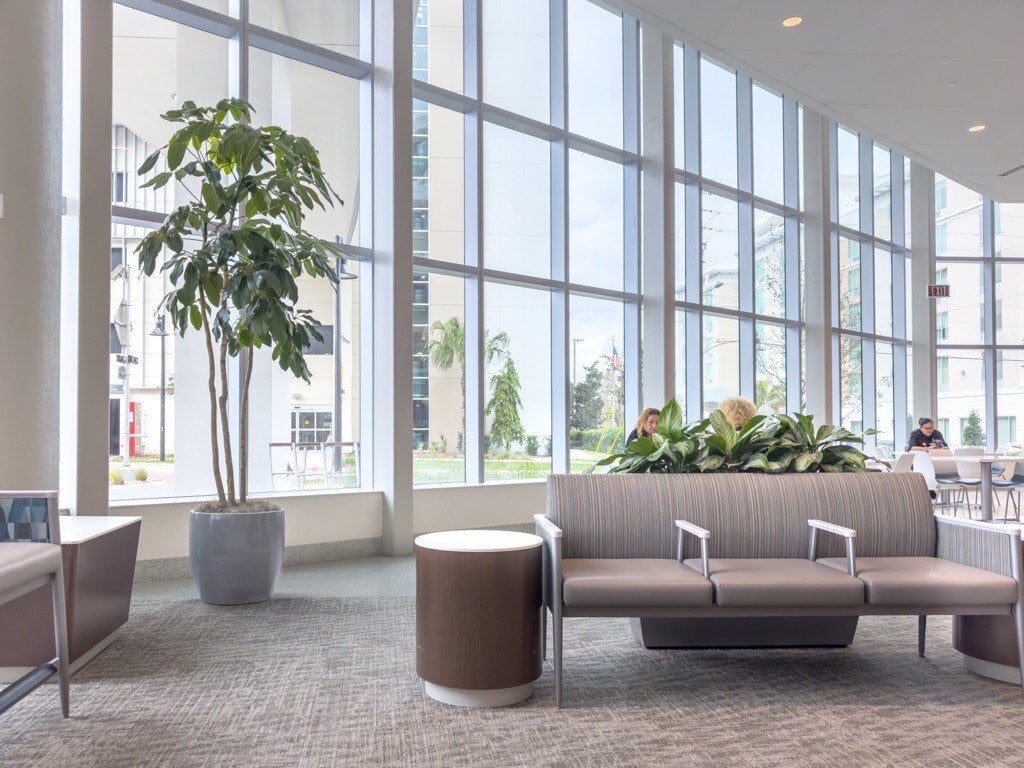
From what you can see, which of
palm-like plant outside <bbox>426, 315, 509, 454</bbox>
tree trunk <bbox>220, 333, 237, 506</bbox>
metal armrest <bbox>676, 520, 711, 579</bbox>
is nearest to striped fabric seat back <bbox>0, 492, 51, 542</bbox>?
tree trunk <bbox>220, 333, 237, 506</bbox>

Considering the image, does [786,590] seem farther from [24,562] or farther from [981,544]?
[24,562]

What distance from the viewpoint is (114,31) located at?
578cm

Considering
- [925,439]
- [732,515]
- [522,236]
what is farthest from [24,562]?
[925,439]

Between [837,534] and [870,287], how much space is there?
35.1 feet

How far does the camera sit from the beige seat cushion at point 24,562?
2.43m

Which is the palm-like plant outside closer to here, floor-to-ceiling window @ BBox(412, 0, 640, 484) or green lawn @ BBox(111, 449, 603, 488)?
floor-to-ceiling window @ BBox(412, 0, 640, 484)

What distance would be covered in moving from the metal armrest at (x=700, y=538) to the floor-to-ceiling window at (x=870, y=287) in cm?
935

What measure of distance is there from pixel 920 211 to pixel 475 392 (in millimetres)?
9757

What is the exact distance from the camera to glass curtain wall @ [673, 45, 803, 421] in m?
10.2

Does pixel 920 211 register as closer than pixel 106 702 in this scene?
No

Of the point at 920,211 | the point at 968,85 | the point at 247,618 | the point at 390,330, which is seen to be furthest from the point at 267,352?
the point at 920,211

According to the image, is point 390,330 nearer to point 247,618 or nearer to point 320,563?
point 320,563

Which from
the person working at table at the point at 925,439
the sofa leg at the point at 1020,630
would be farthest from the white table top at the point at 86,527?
the person working at table at the point at 925,439

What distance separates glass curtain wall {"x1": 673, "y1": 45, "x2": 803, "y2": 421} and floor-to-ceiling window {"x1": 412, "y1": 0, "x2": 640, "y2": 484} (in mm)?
1069
